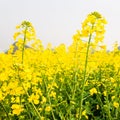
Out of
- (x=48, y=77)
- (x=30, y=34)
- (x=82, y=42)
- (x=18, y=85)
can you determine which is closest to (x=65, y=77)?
(x=48, y=77)

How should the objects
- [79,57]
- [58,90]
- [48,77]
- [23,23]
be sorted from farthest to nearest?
[58,90]
[48,77]
[79,57]
[23,23]

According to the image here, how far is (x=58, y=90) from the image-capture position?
5883mm

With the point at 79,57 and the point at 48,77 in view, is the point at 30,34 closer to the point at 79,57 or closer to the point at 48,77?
the point at 79,57

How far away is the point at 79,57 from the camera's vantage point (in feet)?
14.5

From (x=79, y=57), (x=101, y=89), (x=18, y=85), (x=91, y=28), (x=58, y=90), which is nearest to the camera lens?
(x=18, y=85)

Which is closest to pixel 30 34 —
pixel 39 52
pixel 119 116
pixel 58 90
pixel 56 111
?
pixel 56 111

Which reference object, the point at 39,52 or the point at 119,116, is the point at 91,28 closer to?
the point at 119,116

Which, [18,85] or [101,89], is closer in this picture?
[18,85]

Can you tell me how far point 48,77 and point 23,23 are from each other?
1548 millimetres

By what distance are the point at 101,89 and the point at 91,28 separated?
330cm

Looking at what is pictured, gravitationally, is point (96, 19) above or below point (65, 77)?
above

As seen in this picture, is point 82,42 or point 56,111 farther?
point 56,111

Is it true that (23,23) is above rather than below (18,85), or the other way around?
above

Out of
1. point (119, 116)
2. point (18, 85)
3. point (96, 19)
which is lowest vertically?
point (119, 116)
